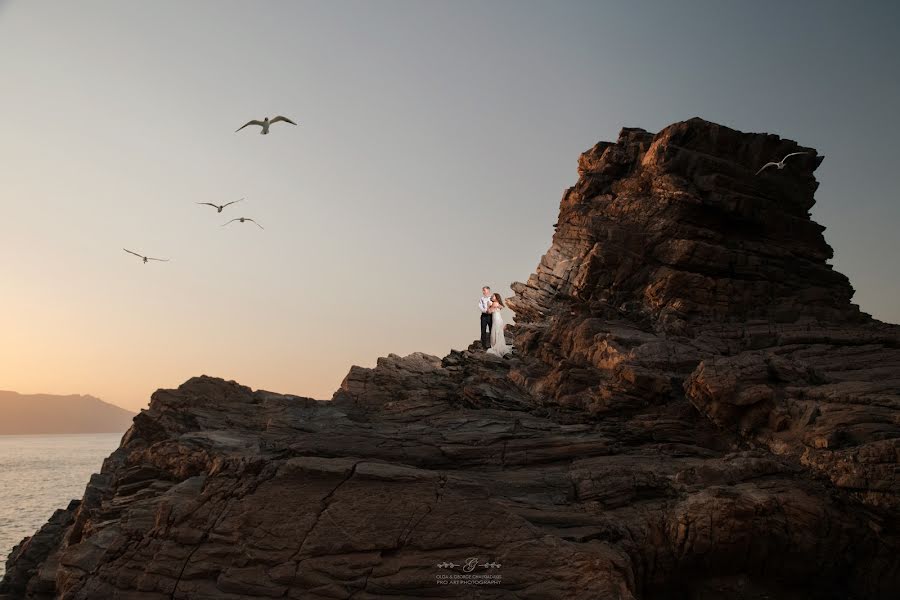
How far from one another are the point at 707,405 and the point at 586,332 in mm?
8419

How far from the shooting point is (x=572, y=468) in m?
19.5

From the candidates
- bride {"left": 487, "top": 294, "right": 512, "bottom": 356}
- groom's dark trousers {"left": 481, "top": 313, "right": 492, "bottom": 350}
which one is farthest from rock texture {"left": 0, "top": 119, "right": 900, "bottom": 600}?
groom's dark trousers {"left": 481, "top": 313, "right": 492, "bottom": 350}

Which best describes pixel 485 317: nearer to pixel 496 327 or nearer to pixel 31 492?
pixel 496 327

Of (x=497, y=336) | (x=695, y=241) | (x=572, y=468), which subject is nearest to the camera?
(x=572, y=468)

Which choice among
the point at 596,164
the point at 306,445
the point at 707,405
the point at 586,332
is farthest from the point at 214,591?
the point at 596,164

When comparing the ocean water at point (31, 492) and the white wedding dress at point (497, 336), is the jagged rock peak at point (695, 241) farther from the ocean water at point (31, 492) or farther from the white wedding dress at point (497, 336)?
the ocean water at point (31, 492)

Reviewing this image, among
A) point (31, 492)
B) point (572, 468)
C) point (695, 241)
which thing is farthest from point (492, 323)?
point (31, 492)

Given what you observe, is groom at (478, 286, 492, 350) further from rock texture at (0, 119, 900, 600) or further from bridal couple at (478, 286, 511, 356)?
rock texture at (0, 119, 900, 600)

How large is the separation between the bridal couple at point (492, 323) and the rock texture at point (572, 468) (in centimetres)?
292

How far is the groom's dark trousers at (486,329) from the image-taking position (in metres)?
36.2

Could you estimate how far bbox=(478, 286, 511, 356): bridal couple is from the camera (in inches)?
Result: 1391

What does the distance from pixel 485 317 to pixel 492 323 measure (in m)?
0.66

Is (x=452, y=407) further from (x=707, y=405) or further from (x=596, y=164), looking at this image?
(x=596, y=164)

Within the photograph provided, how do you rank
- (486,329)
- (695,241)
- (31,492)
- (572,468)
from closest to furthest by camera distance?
(572,468) → (695,241) → (486,329) → (31,492)
